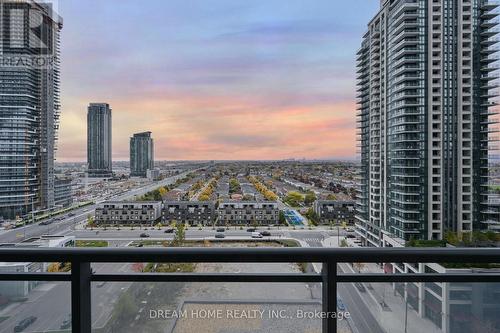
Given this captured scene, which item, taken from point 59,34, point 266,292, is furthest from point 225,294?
point 59,34

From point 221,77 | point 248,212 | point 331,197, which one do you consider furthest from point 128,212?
point 331,197

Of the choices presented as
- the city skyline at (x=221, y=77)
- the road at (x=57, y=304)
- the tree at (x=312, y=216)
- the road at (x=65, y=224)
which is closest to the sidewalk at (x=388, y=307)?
the road at (x=57, y=304)

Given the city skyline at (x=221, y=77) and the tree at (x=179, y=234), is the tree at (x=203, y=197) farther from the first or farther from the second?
the city skyline at (x=221, y=77)

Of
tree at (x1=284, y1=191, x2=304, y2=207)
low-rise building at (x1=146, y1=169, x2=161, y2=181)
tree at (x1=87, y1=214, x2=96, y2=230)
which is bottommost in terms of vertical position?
tree at (x1=87, y1=214, x2=96, y2=230)

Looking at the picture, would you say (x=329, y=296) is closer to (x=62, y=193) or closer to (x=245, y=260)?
(x=245, y=260)

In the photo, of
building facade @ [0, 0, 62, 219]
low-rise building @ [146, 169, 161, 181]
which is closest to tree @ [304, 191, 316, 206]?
low-rise building @ [146, 169, 161, 181]

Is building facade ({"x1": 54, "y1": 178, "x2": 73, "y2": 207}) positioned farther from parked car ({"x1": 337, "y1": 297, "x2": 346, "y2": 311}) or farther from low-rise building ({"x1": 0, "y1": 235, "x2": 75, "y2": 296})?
parked car ({"x1": 337, "y1": 297, "x2": 346, "y2": 311})

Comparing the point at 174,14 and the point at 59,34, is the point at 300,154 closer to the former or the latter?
the point at 174,14

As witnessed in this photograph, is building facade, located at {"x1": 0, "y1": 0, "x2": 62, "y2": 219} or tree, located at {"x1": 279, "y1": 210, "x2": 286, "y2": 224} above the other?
building facade, located at {"x1": 0, "y1": 0, "x2": 62, "y2": 219}
